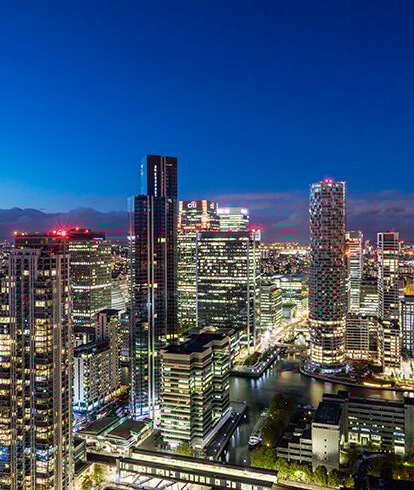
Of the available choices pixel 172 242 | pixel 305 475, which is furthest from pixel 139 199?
pixel 305 475

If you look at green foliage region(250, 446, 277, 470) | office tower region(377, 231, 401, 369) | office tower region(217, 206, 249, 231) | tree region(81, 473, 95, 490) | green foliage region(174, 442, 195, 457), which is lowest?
tree region(81, 473, 95, 490)

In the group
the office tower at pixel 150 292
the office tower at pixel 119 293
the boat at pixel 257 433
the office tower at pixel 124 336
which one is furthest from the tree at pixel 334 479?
the office tower at pixel 119 293

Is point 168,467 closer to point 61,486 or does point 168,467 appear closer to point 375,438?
point 61,486

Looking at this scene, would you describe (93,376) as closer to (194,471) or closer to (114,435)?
(114,435)

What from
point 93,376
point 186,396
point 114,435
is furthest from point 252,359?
point 114,435

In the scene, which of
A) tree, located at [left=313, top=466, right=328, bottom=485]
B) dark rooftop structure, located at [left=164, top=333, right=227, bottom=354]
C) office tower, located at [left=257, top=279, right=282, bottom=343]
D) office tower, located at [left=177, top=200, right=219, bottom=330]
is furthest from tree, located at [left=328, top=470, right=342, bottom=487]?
office tower, located at [left=257, top=279, right=282, bottom=343]

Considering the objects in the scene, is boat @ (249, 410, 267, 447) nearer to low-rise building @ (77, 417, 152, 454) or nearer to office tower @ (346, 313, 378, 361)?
low-rise building @ (77, 417, 152, 454)

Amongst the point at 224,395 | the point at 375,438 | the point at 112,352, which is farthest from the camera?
the point at 112,352
